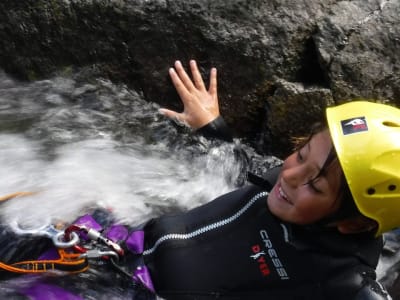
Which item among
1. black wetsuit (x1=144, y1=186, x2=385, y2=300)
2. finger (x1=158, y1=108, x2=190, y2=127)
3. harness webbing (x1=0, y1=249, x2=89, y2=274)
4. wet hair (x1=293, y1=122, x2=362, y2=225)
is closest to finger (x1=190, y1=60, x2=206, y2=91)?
finger (x1=158, y1=108, x2=190, y2=127)

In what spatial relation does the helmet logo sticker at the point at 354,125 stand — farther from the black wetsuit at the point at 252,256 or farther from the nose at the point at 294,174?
the black wetsuit at the point at 252,256

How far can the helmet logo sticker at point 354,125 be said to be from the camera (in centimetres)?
247

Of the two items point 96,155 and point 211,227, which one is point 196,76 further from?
point 211,227

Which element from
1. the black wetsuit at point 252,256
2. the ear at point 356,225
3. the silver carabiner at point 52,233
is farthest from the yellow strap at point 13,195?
the ear at point 356,225

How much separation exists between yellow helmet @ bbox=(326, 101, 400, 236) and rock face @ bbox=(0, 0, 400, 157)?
4.26ft

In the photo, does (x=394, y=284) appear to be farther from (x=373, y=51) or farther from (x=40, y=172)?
(x=40, y=172)

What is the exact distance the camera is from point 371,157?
95.0 inches

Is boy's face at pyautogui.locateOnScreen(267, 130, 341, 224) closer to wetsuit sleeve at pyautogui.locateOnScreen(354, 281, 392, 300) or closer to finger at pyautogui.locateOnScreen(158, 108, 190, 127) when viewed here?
wetsuit sleeve at pyautogui.locateOnScreen(354, 281, 392, 300)

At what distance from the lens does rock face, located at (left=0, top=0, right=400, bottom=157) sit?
3.79 metres

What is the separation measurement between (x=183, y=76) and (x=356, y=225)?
167 centimetres

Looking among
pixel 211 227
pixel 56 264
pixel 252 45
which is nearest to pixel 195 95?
pixel 252 45

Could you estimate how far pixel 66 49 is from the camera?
13.1 feet

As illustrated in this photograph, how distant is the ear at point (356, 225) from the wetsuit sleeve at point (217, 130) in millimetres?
1297

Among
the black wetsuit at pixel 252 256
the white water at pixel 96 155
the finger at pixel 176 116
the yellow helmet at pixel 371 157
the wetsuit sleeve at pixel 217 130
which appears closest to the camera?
the yellow helmet at pixel 371 157
